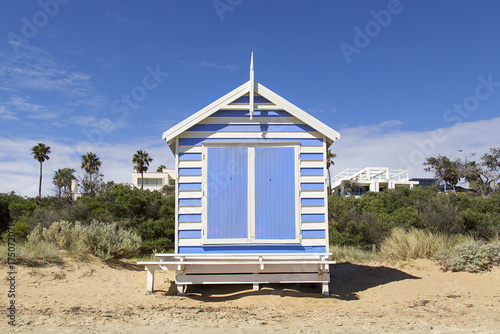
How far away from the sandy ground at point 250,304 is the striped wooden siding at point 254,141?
0.98m

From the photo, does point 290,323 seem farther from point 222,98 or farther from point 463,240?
point 463,240

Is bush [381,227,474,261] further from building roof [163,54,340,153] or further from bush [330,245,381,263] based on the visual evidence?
building roof [163,54,340,153]

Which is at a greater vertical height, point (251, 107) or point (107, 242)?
point (251, 107)

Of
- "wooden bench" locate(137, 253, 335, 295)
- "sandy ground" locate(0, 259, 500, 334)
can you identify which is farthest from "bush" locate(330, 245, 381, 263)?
"wooden bench" locate(137, 253, 335, 295)

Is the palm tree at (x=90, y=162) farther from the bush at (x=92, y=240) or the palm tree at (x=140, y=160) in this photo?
the bush at (x=92, y=240)

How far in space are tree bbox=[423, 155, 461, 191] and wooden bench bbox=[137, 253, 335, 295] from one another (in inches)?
1444

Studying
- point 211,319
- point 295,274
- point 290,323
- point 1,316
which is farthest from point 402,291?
point 1,316

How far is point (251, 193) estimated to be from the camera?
796 centimetres

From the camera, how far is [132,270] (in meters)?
10.7

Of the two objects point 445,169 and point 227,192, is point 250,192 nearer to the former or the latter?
point 227,192

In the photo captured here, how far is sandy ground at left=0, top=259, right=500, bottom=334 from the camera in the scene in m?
5.58

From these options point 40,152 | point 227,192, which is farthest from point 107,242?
point 40,152

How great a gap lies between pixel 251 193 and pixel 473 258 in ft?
19.5

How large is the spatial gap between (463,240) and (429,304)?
545cm
